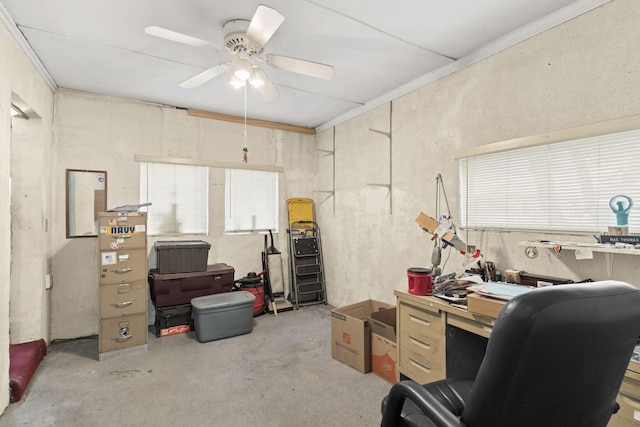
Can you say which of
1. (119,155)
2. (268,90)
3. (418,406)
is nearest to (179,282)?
(119,155)

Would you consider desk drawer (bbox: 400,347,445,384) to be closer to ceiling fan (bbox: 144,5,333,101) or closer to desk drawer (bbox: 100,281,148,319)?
ceiling fan (bbox: 144,5,333,101)

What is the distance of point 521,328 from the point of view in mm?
820

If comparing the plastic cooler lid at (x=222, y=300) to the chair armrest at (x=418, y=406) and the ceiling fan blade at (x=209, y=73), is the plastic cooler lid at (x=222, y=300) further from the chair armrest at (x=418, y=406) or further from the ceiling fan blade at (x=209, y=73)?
the chair armrest at (x=418, y=406)

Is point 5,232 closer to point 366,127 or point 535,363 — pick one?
point 535,363

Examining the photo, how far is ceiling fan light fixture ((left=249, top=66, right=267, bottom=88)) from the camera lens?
2320mm

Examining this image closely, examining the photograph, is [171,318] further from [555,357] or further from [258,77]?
[555,357]

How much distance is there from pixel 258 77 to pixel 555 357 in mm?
2342

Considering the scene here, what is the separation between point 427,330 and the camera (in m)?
2.13

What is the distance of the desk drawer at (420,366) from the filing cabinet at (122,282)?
2450 millimetres

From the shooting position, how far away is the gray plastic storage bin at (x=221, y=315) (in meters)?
3.27

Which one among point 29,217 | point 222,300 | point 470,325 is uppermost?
point 29,217

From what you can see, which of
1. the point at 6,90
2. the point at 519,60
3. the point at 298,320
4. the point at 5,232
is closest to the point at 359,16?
the point at 519,60

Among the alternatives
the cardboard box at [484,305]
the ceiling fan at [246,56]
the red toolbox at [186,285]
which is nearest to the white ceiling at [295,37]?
→ the ceiling fan at [246,56]

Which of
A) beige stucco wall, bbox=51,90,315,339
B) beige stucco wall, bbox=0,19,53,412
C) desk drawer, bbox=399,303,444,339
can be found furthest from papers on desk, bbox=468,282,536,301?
beige stucco wall, bbox=0,19,53,412
